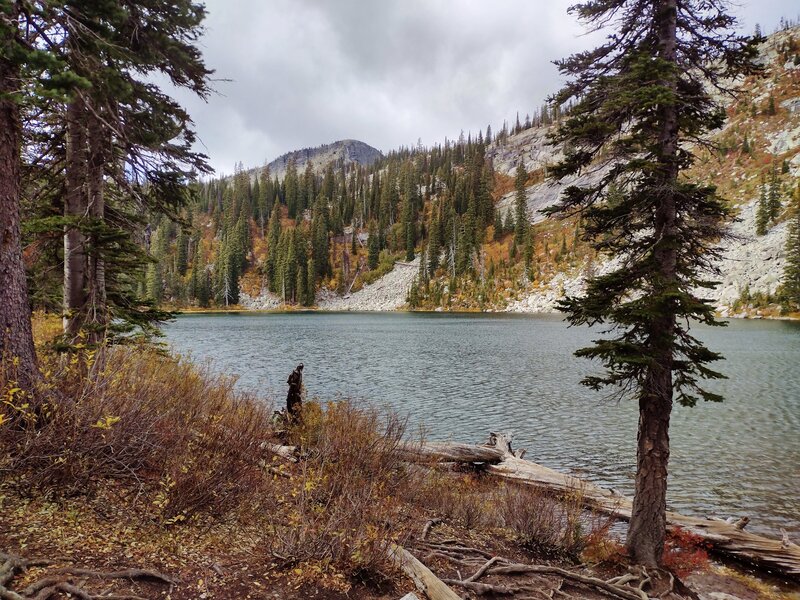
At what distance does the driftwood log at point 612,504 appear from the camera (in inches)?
329

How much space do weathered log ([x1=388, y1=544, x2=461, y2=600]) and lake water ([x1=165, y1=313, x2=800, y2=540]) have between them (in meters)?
5.73

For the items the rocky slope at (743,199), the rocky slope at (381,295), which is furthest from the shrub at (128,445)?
the rocky slope at (381,295)

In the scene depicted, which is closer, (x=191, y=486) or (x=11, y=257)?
(x=191, y=486)

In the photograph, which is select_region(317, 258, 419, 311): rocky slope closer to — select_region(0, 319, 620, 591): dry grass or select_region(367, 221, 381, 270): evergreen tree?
select_region(367, 221, 381, 270): evergreen tree

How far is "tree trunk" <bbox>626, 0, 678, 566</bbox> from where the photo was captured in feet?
24.6

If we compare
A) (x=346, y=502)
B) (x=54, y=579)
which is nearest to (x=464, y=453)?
(x=346, y=502)

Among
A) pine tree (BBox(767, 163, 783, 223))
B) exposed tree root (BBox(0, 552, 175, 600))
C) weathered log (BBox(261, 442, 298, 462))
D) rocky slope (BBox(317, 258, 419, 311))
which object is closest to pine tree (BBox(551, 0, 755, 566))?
weathered log (BBox(261, 442, 298, 462))

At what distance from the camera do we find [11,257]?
19.0 ft

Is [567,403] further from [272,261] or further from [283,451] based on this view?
[272,261]

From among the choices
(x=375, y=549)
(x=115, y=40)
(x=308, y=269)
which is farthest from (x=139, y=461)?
(x=308, y=269)

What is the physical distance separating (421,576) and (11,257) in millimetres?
6728

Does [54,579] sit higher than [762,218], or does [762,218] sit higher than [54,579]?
[762,218]

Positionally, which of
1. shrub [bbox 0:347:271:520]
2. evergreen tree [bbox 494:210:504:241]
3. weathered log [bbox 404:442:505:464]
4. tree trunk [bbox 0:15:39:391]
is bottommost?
weathered log [bbox 404:442:505:464]

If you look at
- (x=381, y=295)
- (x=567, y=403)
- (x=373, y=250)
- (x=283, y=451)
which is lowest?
(x=567, y=403)
